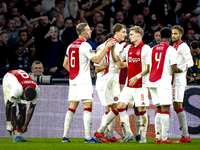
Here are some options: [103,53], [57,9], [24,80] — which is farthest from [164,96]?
[57,9]

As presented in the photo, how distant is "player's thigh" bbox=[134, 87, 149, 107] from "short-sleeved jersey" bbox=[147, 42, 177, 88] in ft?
0.96

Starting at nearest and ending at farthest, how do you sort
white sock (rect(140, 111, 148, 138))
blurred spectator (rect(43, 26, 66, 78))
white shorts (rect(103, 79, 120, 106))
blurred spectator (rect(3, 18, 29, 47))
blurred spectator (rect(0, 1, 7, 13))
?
white sock (rect(140, 111, 148, 138)), white shorts (rect(103, 79, 120, 106)), blurred spectator (rect(43, 26, 66, 78)), blurred spectator (rect(3, 18, 29, 47)), blurred spectator (rect(0, 1, 7, 13))

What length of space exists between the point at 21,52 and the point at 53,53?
1.05 m

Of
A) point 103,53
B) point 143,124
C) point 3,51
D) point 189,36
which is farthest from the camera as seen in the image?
point 189,36

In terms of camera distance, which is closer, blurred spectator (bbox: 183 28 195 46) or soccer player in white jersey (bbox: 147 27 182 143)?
soccer player in white jersey (bbox: 147 27 182 143)

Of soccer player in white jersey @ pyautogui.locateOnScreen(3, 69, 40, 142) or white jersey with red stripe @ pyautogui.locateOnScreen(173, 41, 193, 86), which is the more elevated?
white jersey with red stripe @ pyautogui.locateOnScreen(173, 41, 193, 86)

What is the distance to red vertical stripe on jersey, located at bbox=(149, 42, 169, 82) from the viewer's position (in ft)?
18.1

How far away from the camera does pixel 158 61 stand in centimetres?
554

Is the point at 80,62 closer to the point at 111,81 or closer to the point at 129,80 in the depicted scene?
the point at 111,81

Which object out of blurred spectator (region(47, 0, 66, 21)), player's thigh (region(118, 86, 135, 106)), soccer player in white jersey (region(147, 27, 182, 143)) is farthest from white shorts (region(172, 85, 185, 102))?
blurred spectator (region(47, 0, 66, 21))

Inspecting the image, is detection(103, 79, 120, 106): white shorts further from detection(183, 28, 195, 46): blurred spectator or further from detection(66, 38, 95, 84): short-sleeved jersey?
detection(183, 28, 195, 46): blurred spectator

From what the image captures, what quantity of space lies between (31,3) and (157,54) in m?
7.07

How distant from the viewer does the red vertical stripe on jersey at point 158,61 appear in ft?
18.1

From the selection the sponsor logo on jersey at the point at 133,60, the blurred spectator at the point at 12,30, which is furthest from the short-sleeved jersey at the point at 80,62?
the blurred spectator at the point at 12,30
